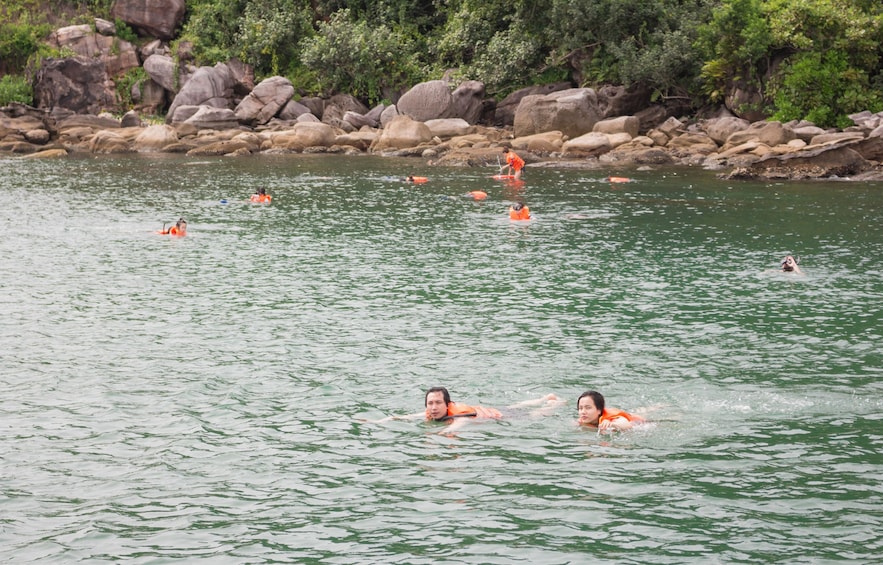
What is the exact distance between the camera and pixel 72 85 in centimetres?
7231

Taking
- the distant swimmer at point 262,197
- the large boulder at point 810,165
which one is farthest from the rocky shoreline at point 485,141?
the distant swimmer at point 262,197

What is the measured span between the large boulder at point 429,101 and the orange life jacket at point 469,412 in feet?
164

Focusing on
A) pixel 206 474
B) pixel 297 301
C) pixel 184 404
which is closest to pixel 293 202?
pixel 297 301

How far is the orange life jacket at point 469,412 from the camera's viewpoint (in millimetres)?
14820

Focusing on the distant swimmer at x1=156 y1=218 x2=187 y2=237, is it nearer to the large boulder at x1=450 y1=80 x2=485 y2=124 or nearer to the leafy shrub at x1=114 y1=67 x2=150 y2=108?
the large boulder at x1=450 y1=80 x2=485 y2=124

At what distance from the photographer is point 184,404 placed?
15.8 m

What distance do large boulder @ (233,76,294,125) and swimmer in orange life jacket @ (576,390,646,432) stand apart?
58.5 m

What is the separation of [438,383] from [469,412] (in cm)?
200

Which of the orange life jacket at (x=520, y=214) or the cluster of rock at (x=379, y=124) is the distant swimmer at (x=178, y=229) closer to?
the orange life jacket at (x=520, y=214)

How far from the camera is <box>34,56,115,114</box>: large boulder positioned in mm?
71750

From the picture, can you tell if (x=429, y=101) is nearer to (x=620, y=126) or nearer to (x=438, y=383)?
(x=620, y=126)

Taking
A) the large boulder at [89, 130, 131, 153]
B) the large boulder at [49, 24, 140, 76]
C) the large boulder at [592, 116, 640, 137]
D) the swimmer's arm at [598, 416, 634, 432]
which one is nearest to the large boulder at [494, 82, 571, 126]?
the large boulder at [592, 116, 640, 137]

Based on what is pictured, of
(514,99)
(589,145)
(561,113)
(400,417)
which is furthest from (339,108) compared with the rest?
(400,417)

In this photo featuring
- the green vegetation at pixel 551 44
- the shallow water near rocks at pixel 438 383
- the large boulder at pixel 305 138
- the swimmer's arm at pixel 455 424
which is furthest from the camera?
the large boulder at pixel 305 138
